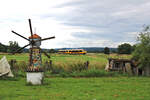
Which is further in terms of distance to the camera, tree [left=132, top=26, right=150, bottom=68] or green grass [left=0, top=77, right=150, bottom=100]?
tree [left=132, top=26, right=150, bottom=68]

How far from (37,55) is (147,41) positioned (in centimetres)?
1262

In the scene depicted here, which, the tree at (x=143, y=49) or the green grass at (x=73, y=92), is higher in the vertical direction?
the tree at (x=143, y=49)

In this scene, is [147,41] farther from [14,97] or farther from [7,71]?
[14,97]

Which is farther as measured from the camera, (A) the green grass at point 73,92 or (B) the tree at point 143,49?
(B) the tree at point 143,49

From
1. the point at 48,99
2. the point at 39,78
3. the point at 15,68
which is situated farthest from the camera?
the point at 15,68

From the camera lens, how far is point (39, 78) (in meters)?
16.1

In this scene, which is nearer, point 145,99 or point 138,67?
point 145,99

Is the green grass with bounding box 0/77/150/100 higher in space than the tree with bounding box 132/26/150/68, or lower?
lower

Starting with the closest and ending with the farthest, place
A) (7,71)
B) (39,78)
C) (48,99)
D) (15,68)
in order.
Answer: (48,99) < (39,78) < (7,71) < (15,68)

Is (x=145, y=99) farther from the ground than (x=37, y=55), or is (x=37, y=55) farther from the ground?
(x=37, y=55)

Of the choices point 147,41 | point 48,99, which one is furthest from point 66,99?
point 147,41

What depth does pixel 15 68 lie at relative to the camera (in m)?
23.8

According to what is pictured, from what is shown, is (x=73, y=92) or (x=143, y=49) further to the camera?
(x=143, y=49)

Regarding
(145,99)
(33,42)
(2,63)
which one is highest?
(33,42)
